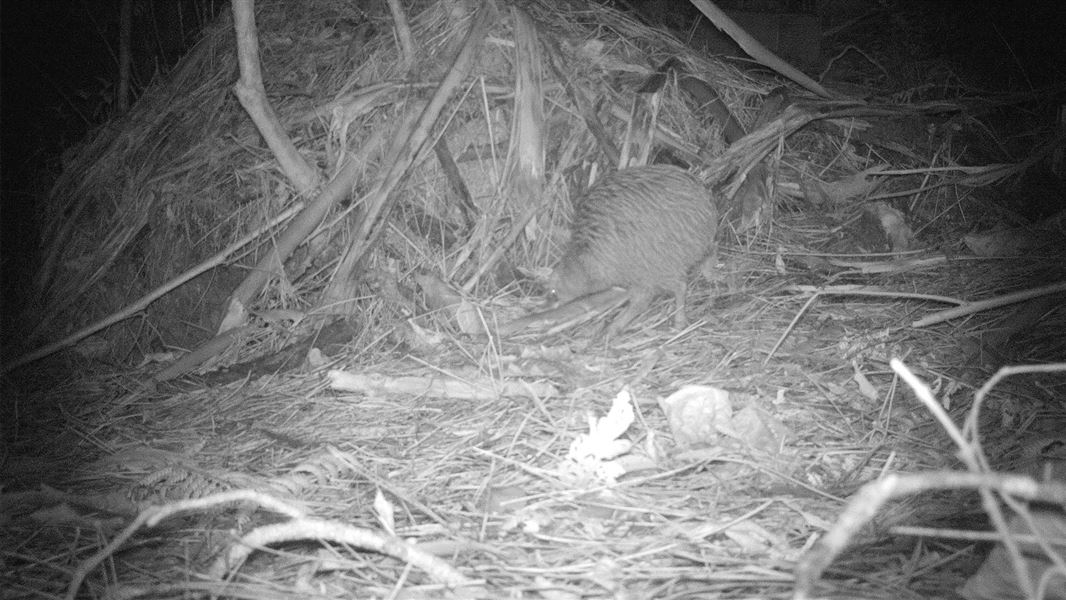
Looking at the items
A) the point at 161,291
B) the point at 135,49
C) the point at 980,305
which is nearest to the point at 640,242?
the point at 980,305

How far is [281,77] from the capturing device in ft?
13.6

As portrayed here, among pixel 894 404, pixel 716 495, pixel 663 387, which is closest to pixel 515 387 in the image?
pixel 663 387

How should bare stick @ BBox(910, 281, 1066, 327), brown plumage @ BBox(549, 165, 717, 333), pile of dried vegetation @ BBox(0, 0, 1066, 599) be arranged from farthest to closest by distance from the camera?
brown plumage @ BBox(549, 165, 717, 333) < bare stick @ BBox(910, 281, 1066, 327) < pile of dried vegetation @ BBox(0, 0, 1066, 599)

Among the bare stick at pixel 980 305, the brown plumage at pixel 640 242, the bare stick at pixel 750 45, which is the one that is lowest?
the bare stick at pixel 980 305

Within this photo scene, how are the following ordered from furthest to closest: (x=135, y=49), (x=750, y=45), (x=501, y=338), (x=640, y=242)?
(x=135, y=49) → (x=750, y=45) → (x=640, y=242) → (x=501, y=338)

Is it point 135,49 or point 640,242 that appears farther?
point 135,49

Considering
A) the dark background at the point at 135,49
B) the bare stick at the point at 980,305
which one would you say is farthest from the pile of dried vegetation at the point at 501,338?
the dark background at the point at 135,49

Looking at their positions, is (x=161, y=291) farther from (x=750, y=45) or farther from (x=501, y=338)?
(x=750, y=45)

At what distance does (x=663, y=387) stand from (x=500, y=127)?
5.86 ft

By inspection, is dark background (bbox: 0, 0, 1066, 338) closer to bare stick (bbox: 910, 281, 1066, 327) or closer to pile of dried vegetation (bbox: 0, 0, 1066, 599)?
pile of dried vegetation (bbox: 0, 0, 1066, 599)

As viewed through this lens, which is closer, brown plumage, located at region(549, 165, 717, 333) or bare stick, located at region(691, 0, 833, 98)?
brown plumage, located at region(549, 165, 717, 333)

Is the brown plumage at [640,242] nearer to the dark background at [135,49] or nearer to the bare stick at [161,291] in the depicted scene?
the bare stick at [161,291]

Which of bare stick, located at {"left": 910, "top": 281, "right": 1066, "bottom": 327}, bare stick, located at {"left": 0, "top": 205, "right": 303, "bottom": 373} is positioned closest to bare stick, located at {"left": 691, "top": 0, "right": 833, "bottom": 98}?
bare stick, located at {"left": 910, "top": 281, "right": 1066, "bottom": 327}

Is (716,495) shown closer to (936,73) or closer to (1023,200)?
(1023,200)
